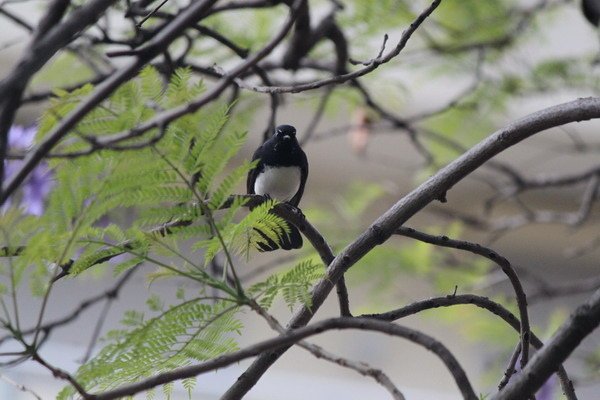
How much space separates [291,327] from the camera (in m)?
1.00

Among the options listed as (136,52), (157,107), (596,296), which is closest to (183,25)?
(136,52)

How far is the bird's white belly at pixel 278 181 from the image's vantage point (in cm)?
190

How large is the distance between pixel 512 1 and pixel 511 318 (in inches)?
89.2

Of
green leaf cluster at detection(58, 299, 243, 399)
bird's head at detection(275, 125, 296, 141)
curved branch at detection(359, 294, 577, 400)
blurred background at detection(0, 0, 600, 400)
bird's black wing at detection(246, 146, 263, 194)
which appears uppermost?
blurred background at detection(0, 0, 600, 400)

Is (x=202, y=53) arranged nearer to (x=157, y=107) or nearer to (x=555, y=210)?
(x=157, y=107)

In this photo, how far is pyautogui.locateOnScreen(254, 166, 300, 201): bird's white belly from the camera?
190 centimetres

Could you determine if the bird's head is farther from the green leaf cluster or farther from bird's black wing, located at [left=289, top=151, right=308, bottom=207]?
the green leaf cluster

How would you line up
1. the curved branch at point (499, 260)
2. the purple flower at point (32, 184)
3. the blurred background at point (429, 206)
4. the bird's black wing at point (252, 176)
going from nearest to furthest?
the curved branch at point (499, 260) → the purple flower at point (32, 184) → the bird's black wing at point (252, 176) → the blurred background at point (429, 206)

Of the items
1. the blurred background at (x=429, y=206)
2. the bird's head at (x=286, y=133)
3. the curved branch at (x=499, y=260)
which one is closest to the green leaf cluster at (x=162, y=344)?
the curved branch at (x=499, y=260)

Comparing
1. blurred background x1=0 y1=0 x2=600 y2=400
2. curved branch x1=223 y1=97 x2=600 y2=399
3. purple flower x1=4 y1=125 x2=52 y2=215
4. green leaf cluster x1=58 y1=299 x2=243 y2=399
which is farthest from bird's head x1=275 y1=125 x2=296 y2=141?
green leaf cluster x1=58 y1=299 x2=243 y2=399

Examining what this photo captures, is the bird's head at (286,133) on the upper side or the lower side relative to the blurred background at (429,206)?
lower

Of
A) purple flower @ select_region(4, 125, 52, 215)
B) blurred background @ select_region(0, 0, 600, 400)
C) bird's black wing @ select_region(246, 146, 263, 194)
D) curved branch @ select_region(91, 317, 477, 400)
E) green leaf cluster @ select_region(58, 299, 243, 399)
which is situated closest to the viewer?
curved branch @ select_region(91, 317, 477, 400)

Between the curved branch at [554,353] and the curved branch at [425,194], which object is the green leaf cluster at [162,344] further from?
the curved branch at [554,353]

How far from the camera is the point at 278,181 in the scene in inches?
74.7
